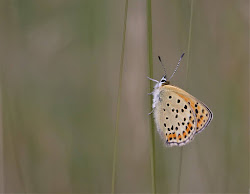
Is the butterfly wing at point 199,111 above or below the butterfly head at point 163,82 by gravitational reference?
below

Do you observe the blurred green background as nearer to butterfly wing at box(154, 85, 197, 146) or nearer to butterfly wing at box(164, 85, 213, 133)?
butterfly wing at box(154, 85, 197, 146)

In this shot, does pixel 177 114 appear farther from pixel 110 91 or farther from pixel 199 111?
pixel 110 91

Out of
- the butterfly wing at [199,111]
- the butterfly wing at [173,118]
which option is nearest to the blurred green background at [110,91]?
the butterfly wing at [173,118]

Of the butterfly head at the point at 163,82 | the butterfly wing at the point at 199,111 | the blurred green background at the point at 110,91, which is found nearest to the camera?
the butterfly wing at the point at 199,111

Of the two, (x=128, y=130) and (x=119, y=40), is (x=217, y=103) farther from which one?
(x=119, y=40)

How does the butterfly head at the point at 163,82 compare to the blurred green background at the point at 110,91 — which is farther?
the blurred green background at the point at 110,91

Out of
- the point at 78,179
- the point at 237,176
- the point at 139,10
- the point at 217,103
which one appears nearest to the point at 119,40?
the point at 139,10

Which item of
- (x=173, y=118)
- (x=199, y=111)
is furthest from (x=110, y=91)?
(x=199, y=111)

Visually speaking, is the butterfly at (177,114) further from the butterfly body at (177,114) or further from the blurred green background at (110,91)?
the blurred green background at (110,91)
